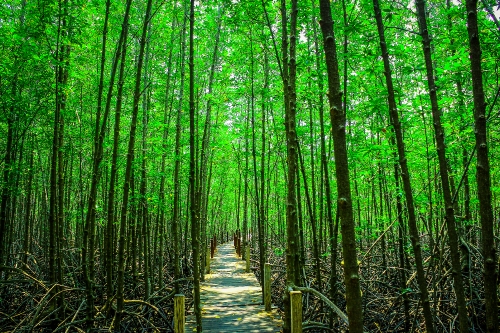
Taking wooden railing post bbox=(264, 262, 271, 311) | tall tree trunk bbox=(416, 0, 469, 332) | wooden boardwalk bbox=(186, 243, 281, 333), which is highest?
tall tree trunk bbox=(416, 0, 469, 332)

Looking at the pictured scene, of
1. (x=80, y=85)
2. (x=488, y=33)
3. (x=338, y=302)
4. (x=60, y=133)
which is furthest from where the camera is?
(x=80, y=85)

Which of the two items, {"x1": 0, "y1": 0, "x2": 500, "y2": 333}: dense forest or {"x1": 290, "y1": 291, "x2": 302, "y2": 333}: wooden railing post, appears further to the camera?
{"x1": 290, "y1": 291, "x2": 302, "y2": 333}: wooden railing post

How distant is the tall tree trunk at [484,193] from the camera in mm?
1712

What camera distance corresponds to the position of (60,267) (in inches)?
220

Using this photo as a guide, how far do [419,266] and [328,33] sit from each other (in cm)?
190

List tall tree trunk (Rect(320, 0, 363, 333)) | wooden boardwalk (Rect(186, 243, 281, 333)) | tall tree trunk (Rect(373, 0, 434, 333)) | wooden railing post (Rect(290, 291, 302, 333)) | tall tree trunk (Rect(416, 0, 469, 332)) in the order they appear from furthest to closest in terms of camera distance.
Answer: wooden boardwalk (Rect(186, 243, 281, 333)) < wooden railing post (Rect(290, 291, 302, 333)) < tall tree trunk (Rect(373, 0, 434, 333)) < tall tree trunk (Rect(416, 0, 469, 332)) < tall tree trunk (Rect(320, 0, 363, 333))

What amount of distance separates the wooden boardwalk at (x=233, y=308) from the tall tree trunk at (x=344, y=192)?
13.6 feet

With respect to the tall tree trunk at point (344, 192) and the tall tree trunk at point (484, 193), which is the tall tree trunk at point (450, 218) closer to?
the tall tree trunk at point (484, 193)

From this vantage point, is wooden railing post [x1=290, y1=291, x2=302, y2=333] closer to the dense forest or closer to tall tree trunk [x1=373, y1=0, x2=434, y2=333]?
the dense forest

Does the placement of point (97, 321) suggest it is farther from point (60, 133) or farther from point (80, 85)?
point (80, 85)

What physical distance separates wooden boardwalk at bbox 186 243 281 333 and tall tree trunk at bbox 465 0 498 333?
4053mm

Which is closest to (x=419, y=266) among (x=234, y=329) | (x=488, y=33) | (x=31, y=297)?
(x=488, y=33)

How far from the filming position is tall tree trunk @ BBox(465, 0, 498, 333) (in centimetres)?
171

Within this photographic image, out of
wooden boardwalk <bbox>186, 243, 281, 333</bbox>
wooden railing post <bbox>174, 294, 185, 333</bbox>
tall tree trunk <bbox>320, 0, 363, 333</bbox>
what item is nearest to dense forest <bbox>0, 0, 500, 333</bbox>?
tall tree trunk <bbox>320, 0, 363, 333</bbox>
